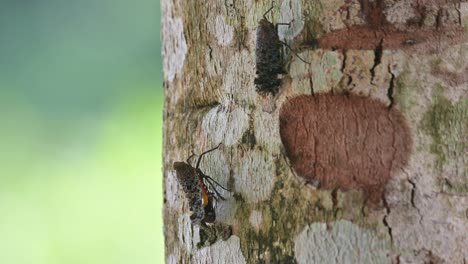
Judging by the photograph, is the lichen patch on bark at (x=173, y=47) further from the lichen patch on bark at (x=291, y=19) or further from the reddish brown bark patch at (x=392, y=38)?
the reddish brown bark patch at (x=392, y=38)

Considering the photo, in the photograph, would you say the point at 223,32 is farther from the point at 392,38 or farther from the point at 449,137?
the point at 449,137

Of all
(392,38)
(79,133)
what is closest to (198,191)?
(392,38)

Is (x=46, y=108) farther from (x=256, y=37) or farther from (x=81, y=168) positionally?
(x=256, y=37)

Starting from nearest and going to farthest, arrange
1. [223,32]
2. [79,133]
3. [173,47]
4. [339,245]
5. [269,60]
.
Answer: [339,245] < [269,60] < [223,32] < [173,47] < [79,133]

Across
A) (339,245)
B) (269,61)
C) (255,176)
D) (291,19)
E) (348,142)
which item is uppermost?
(291,19)

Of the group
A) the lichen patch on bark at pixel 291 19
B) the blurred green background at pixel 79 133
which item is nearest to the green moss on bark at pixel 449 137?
the lichen patch on bark at pixel 291 19

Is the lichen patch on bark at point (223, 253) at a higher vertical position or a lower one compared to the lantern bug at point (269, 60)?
lower
